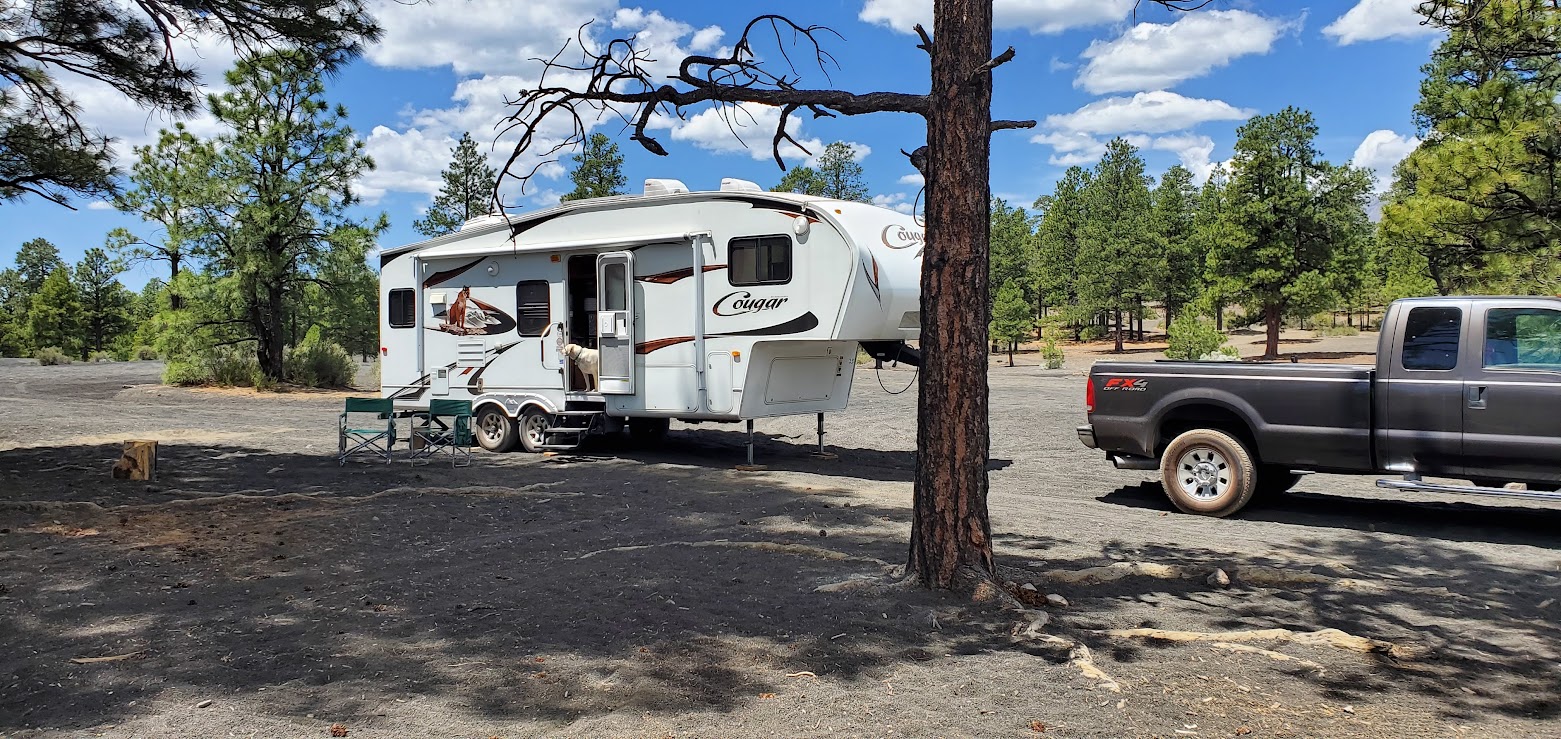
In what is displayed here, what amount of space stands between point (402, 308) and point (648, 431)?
3.92 meters

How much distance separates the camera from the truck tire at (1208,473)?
8516 millimetres

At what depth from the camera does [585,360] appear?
12.6 meters

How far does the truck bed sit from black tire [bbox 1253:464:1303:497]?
2.14ft

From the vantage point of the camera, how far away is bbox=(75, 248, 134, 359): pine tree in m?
65.1

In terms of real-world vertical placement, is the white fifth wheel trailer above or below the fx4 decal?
above

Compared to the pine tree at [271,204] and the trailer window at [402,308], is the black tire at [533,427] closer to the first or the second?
the trailer window at [402,308]

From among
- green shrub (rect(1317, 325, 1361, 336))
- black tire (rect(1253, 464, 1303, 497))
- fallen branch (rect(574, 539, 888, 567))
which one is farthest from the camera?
green shrub (rect(1317, 325, 1361, 336))

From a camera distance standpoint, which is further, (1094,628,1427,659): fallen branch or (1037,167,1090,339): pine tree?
(1037,167,1090,339): pine tree

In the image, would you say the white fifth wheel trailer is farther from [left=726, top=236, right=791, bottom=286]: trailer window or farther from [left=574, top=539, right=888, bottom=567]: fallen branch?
[left=574, top=539, right=888, bottom=567]: fallen branch

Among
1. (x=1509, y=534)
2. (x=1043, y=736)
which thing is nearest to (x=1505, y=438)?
(x=1509, y=534)

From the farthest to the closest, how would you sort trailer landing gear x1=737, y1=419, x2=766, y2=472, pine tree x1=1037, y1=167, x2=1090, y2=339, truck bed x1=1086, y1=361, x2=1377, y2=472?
pine tree x1=1037, y1=167, x2=1090, y2=339 < trailer landing gear x1=737, y1=419, x2=766, y2=472 < truck bed x1=1086, y1=361, x2=1377, y2=472

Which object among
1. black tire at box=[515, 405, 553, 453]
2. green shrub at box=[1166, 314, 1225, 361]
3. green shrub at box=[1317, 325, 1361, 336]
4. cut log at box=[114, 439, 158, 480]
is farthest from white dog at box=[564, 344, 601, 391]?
green shrub at box=[1317, 325, 1361, 336]

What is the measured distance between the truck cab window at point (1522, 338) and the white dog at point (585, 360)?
922 centimetres

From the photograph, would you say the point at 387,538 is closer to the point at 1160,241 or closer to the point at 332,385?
the point at 332,385
